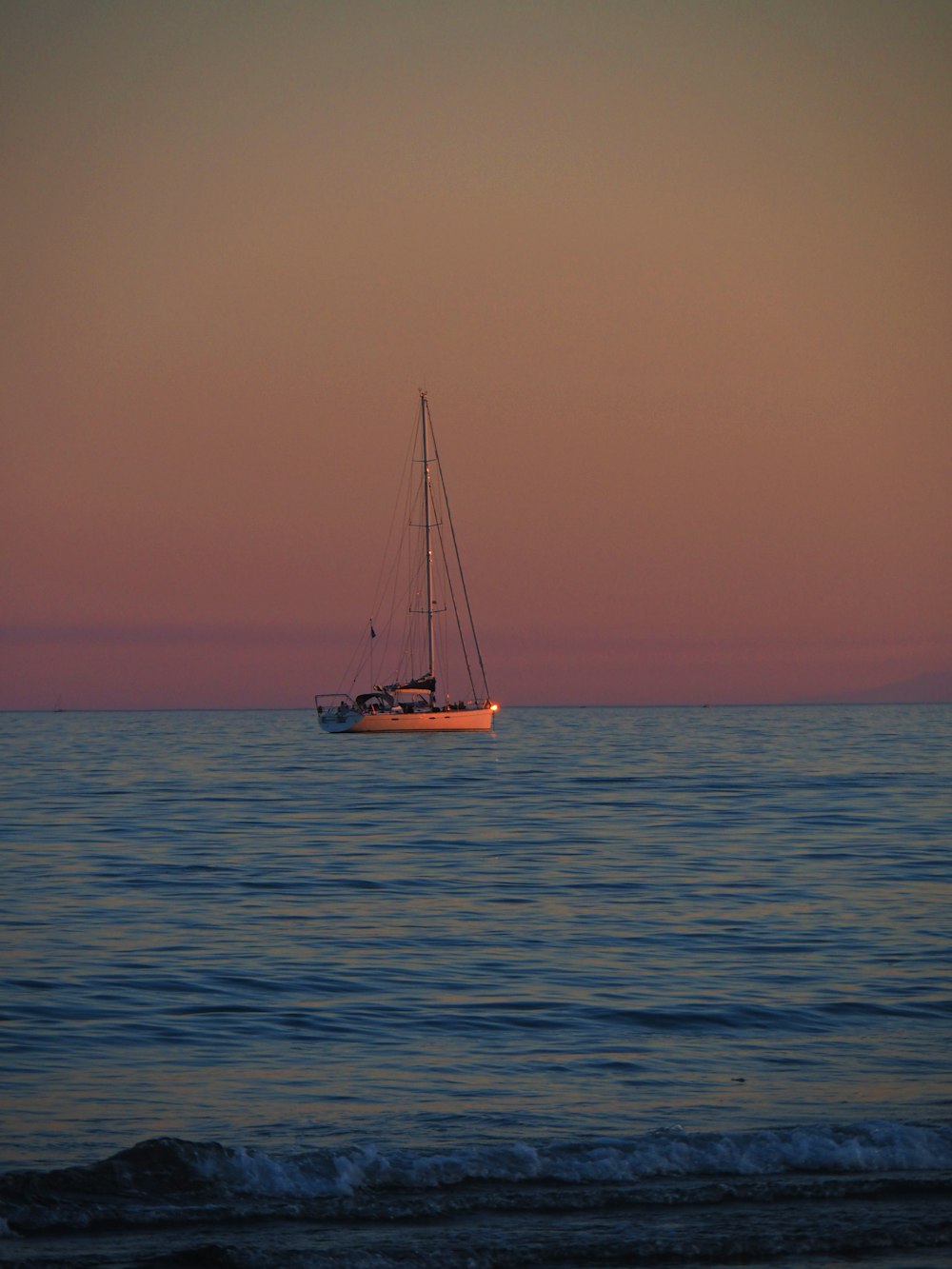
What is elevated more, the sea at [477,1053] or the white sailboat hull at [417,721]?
the white sailboat hull at [417,721]

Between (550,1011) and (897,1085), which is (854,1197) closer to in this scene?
(897,1085)

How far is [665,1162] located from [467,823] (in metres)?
28.6

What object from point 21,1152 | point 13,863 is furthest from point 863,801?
point 21,1152

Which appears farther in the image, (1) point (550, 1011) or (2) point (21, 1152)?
(1) point (550, 1011)

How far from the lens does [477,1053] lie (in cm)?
1409

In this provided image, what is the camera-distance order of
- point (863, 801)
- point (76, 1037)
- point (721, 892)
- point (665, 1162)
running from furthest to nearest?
point (863, 801)
point (721, 892)
point (76, 1037)
point (665, 1162)

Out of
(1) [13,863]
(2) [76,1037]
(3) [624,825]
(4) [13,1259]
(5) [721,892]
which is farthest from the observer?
(3) [624,825]

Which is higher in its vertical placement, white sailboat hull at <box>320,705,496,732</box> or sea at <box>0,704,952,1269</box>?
white sailboat hull at <box>320,705,496,732</box>

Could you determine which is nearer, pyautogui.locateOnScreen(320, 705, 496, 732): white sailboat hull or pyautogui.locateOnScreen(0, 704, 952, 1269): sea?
pyautogui.locateOnScreen(0, 704, 952, 1269): sea

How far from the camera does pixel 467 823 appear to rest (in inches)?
1539

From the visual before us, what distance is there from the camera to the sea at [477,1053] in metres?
9.41

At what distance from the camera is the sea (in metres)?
9.41

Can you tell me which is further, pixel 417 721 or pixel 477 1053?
pixel 417 721

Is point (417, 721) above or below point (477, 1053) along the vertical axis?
above
